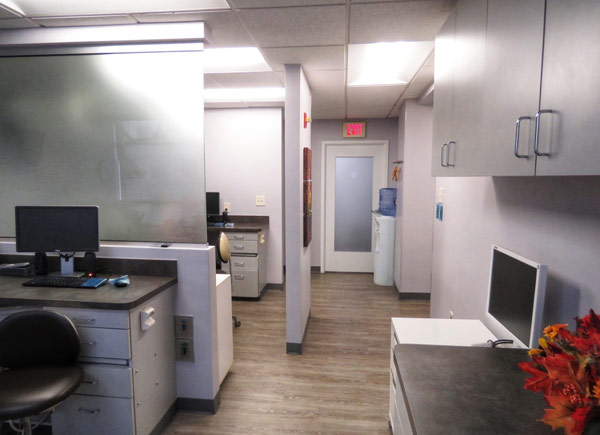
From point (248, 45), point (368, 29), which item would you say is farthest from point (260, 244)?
point (368, 29)

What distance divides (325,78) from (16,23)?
2204 millimetres

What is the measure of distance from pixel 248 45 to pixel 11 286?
2086 millimetres

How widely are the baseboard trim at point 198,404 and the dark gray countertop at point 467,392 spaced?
1.47 meters

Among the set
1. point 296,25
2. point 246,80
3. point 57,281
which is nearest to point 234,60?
point 246,80

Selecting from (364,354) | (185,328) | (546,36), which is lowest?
(364,354)

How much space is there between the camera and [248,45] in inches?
97.0

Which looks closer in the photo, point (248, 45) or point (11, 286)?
point (11, 286)

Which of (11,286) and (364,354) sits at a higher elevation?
(11,286)

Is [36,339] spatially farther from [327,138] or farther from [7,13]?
[327,138]

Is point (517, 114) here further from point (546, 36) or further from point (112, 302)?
point (112, 302)

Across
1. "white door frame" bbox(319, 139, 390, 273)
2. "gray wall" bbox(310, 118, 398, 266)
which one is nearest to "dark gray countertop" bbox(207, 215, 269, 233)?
"gray wall" bbox(310, 118, 398, 266)

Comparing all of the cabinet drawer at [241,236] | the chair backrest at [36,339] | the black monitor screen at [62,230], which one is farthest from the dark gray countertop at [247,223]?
the chair backrest at [36,339]

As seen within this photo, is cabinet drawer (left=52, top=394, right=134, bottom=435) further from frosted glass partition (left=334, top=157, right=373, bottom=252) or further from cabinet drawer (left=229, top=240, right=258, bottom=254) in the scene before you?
frosted glass partition (left=334, top=157, right=373, bottom=252)

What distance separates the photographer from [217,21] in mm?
2102
